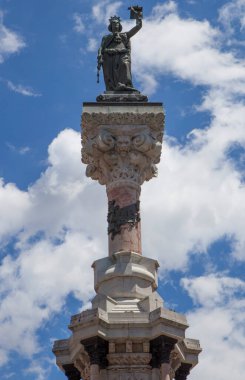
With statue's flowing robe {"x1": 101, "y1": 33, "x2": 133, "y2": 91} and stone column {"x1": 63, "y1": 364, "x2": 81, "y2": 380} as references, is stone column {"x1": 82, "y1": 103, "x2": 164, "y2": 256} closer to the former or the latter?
statue's flowing robe {"x1": 101, "y1": 33, "x2": 133, "y2": 91}

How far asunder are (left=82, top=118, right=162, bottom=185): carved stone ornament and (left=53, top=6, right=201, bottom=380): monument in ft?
0.12

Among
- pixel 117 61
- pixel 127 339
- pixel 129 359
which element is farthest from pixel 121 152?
pixel 129 359

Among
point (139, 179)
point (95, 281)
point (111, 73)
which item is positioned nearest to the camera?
point (95, 281)

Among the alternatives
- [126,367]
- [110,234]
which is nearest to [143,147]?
[110,234]

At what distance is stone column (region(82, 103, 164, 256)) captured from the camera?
29812 mm

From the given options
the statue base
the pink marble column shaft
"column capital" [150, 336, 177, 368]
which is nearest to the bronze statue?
the statue base

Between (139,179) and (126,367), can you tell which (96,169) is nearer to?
(139,179)

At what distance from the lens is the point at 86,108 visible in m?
31.5

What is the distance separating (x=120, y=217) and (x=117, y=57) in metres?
7.56

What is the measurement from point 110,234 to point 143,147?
3502mm

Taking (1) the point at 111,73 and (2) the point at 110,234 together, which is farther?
(1) the point at 111,73

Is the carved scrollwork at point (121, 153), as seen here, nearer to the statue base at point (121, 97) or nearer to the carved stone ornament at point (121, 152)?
the carved stone ornament at point (121, 152)

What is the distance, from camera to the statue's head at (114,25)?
1374 inches

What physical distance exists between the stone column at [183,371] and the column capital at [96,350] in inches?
127
